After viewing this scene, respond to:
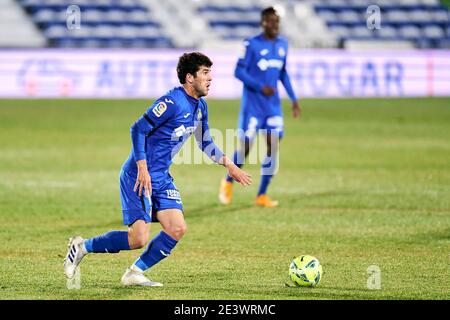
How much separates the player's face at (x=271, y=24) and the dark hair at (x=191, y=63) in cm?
521

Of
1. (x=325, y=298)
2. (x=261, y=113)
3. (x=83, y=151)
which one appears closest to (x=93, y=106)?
(x=83, y=151)

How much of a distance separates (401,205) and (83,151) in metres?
7.64

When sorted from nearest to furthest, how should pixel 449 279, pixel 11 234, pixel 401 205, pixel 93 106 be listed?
pixel 449 279 → pixel 11 234 → pixel 401 205 → pixel 93 106

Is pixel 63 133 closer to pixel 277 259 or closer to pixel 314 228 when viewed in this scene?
pixel 314 228

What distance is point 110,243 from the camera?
7.52 metres

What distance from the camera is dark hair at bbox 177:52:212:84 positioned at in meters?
7.53

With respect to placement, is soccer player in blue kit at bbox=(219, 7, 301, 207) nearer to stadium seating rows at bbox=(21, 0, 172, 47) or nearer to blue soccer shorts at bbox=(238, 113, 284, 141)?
blue soccer shorts at bbox=(238, 113, 284, 141)

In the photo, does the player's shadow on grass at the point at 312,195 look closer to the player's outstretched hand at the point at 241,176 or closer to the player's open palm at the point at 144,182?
the player's outstretched hand at the point at 241,176

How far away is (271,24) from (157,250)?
19.6 feet

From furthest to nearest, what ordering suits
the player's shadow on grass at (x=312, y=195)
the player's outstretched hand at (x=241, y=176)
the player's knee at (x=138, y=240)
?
1. the player's shadow on grass at (x=312, y=195)
2. the player's outstretched hand at (x=241, y=176)
3. the player's knee at (x=138, y=240)

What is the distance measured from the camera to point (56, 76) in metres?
27.9

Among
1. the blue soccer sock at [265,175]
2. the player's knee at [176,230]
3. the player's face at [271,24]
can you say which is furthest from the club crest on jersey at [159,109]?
the player's face at [271,24]

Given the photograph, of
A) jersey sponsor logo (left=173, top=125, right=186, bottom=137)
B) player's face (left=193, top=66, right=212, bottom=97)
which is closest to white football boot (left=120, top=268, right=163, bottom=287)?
jersey sponsor logo (left=173, top=125, right=186, bottom=137)

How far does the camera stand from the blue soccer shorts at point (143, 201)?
24.2 ft
